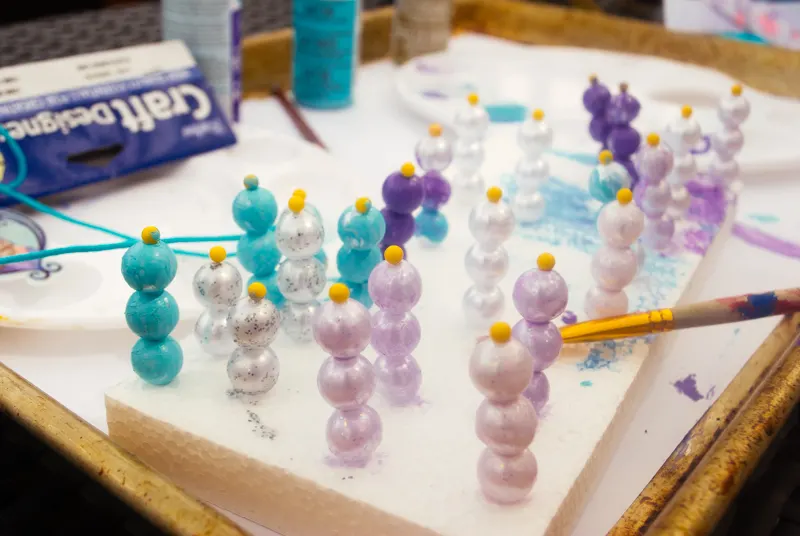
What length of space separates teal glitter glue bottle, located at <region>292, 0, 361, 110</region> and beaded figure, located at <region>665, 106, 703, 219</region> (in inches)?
15.0

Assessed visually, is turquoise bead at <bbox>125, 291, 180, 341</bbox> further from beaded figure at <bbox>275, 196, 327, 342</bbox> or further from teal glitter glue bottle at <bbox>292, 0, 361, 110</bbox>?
teal glitter glue bottle at <bbox>292, 0, 361, 110</bbox>

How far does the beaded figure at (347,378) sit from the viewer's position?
37 cm

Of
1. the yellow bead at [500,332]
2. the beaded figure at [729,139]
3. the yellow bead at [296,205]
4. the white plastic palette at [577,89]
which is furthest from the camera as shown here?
the white plastic palette at [577,89]

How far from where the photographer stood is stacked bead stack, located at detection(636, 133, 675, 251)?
59 centimetres

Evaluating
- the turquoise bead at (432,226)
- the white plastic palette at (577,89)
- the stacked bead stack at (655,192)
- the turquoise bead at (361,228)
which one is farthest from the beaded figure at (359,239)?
the white plastic palette at (577,89)

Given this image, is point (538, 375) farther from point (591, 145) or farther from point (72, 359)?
point (591, 145)

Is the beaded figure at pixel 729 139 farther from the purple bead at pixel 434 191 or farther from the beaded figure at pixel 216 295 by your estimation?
the beaded figure at pixel 216 295

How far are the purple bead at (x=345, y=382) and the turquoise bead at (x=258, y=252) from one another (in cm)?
13

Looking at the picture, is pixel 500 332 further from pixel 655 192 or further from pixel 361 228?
pixel 655 192

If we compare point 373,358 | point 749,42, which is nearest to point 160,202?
point 373,358

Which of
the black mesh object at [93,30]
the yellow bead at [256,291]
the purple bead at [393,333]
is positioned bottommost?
the black mesh object at [93,30]

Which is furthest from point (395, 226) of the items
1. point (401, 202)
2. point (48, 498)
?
point (48, 498)

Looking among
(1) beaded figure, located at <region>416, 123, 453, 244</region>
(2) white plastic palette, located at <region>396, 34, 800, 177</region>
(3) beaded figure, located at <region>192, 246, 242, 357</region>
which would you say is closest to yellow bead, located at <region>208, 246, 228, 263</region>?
(3) beaded figure, located at <region>192, 246, 242, 357</region>

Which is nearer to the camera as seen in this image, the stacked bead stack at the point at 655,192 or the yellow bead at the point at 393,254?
the yellow bead at the point at 393,254
